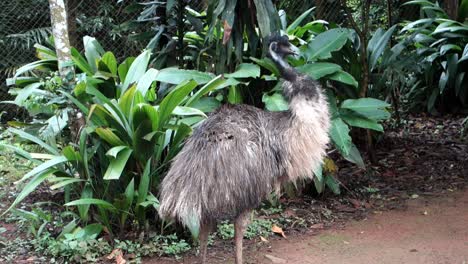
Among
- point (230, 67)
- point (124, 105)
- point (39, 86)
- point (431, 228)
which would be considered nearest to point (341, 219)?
point (431, 228)

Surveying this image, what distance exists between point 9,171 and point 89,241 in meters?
2.05

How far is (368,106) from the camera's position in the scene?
4816mm

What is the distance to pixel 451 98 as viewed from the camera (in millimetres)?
7574

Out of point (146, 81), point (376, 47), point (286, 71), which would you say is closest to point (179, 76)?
point (146, 81)

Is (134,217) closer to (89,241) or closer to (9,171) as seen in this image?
(89,241)

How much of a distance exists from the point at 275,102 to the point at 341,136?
629 millimetres

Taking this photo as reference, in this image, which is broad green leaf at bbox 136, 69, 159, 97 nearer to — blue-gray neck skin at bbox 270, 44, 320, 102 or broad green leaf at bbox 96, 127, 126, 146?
broad green leaf at bbox 96, 127, 126, 146

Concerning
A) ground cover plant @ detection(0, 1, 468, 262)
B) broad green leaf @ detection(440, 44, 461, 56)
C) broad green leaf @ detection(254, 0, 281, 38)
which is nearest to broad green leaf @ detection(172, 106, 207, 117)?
ground cover plant @ detection(0, 1, 468, 262)

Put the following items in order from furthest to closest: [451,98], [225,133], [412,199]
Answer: [451,98] < [412,199] < [225,133]

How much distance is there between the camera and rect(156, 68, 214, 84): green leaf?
442 cm

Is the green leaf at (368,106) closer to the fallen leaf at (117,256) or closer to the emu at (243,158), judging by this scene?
the emu at (243,158)

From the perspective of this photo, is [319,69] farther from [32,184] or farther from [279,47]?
[32,184]

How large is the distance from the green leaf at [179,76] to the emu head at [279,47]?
0.87 meters

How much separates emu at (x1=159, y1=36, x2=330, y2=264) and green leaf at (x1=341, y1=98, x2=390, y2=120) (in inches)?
50.6
